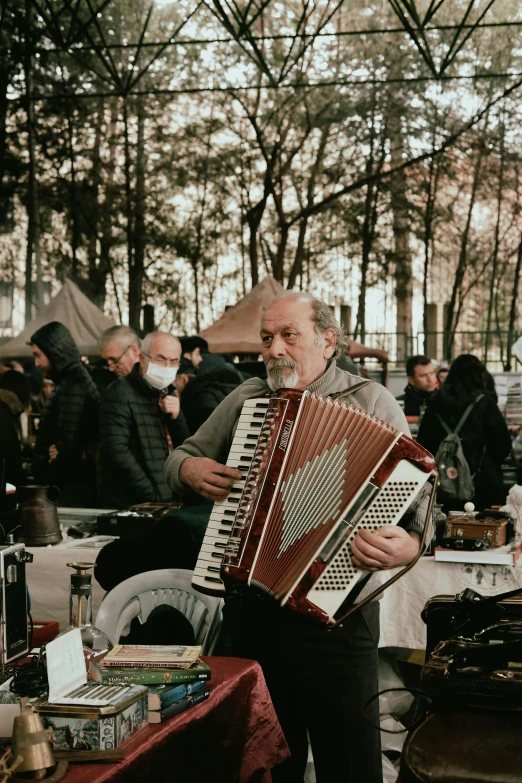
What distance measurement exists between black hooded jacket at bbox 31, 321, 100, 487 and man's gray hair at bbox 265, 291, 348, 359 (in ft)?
9.76

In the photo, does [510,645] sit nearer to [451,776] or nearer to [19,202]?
[451,776]

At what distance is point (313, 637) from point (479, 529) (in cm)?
163

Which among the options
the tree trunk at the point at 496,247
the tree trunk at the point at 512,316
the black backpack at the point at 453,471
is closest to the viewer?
the black backpack at the point at 453,471

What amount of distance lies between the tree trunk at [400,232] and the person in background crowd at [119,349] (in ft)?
36.5

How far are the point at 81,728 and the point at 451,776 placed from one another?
650 mm

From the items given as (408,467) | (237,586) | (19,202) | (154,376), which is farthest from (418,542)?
(19,202)

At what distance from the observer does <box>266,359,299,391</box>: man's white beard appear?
2.38m

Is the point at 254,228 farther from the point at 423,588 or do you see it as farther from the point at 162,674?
the point at 162,674

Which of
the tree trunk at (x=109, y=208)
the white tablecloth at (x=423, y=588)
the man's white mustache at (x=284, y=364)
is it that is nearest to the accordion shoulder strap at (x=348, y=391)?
the man's white mustache at (x=284, y=364)

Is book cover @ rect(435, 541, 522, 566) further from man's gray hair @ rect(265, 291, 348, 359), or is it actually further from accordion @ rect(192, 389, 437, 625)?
accordion @ rect(192, 389, 437, 625)

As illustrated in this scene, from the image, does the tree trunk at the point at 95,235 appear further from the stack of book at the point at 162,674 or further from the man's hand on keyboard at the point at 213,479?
the stack of book at the point at 162,674

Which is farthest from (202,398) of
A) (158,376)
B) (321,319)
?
(321,319)

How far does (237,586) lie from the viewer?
7.22 feet

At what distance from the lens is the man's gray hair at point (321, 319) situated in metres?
2.45
